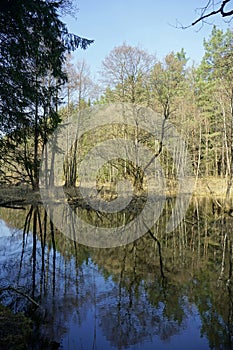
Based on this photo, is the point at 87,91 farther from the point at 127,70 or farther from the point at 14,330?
the point at 14,330

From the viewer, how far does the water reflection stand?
12.4 feet

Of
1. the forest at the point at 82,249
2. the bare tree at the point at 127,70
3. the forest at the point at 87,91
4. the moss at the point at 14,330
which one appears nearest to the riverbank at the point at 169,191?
the forest at the point at 82,249

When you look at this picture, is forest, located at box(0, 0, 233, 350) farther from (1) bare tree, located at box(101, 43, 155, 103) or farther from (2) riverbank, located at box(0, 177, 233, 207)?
(1) bare tree, located at box(101, 43, 155, 103)

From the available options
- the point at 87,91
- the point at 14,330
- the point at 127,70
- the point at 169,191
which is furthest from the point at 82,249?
the point at 87,91

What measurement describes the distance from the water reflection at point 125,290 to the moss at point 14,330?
0.14 meters

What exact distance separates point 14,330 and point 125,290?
6.93ft

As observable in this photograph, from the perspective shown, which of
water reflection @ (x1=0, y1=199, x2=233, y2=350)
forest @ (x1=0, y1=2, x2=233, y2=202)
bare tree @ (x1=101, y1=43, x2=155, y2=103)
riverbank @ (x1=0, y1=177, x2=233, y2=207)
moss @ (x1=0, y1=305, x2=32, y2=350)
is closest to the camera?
moss @ (x1=0, y1=305, x2=32, y2=350)

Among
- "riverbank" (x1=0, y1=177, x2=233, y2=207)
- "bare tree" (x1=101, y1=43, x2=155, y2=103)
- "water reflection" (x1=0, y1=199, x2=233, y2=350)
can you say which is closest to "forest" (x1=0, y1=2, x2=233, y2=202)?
"bare tree" (x1=101, y1=43, x2=155, y2=103)

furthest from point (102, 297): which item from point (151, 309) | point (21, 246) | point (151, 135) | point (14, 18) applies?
point (151, 135)

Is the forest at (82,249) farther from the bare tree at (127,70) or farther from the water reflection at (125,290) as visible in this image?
the bare tree at (127,70)

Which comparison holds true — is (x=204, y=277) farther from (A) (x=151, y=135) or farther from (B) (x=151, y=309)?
(A) (x=151, y=135)

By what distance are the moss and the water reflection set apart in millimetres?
135

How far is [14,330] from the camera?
11.3ft

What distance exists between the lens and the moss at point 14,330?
3229 mm
